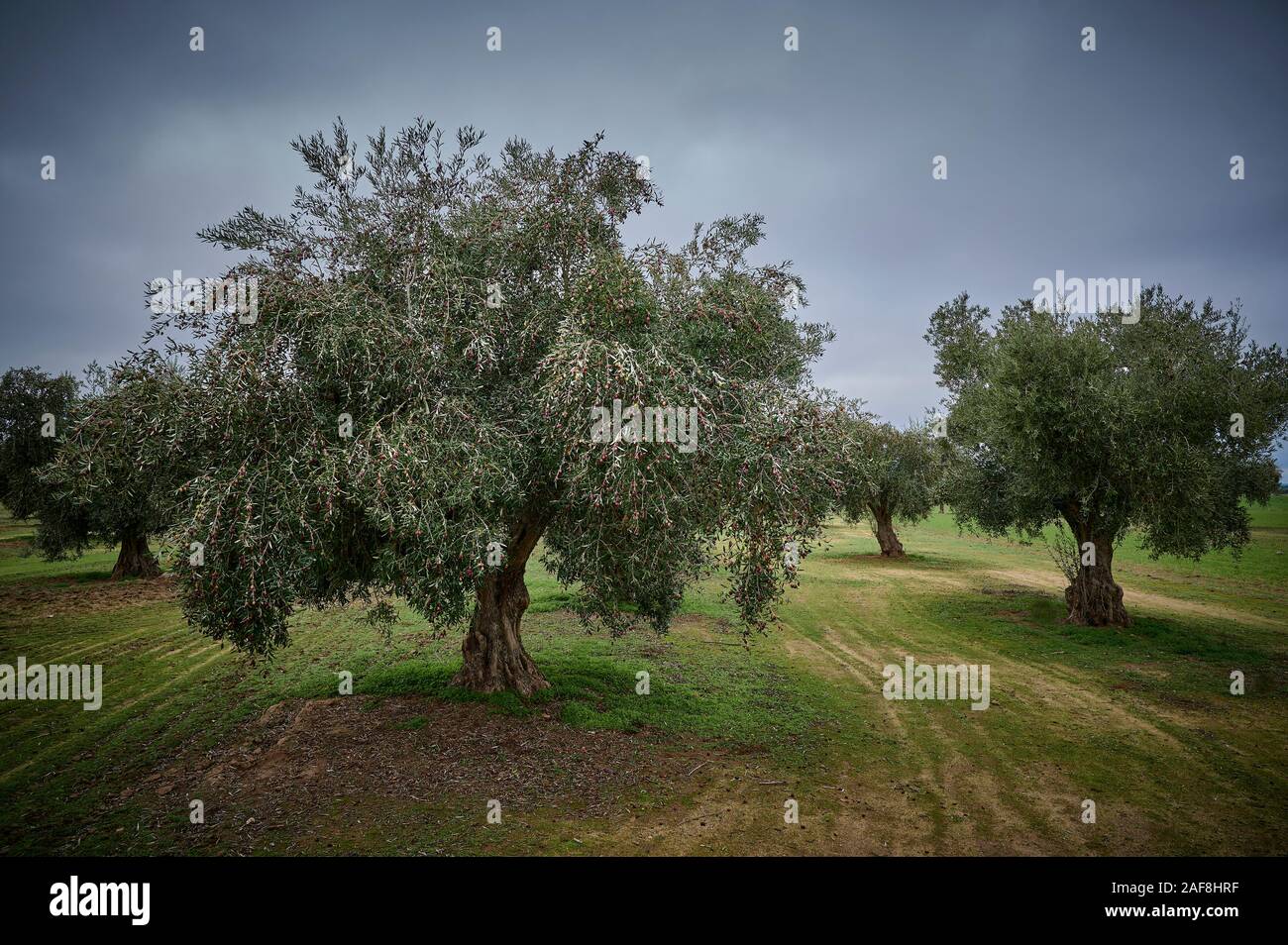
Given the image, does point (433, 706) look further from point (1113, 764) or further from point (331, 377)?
point (1113, 764)

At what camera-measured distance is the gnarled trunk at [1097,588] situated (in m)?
23.6

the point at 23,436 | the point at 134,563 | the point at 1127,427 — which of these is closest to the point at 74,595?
the point at 134,563

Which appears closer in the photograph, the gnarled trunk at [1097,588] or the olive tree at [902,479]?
the gnarled trunk at [1097,588]

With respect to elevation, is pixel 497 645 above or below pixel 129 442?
below

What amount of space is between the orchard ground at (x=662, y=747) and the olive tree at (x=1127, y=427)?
12.9 ft

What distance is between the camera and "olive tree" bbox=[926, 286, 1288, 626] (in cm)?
1983

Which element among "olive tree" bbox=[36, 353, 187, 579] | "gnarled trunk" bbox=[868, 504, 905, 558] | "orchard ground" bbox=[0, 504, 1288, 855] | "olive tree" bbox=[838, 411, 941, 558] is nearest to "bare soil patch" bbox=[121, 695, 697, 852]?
"orchard ground" bbox=[0, 504, 1288, 855]

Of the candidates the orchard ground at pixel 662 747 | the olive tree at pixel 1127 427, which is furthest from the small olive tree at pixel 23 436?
the olive tree at pixel 1127 427

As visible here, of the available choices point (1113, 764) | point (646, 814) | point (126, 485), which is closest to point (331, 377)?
point (126, 485)

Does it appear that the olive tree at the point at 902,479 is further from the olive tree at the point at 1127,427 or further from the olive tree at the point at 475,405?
the olive tree at the point at 475,405

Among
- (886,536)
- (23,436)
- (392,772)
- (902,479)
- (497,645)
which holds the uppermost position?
(23,436)

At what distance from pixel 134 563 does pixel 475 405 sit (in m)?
36.7

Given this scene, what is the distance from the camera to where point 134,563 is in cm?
3534

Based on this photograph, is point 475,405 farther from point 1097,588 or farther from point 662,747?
point 1097,588
